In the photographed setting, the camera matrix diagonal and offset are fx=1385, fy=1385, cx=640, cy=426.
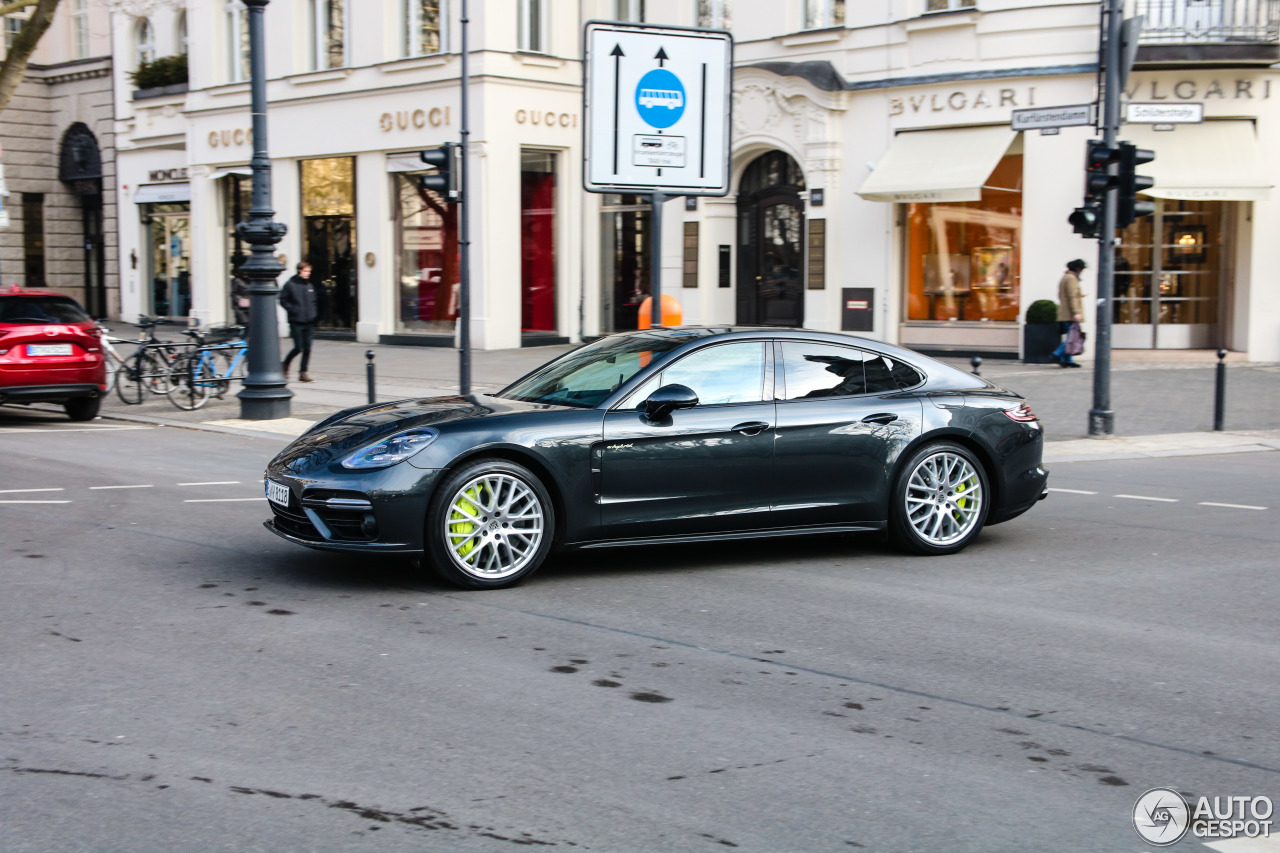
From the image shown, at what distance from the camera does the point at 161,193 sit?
35.4 metres

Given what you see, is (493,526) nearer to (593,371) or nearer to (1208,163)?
(593,371)

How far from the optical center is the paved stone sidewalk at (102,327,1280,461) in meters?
15.1

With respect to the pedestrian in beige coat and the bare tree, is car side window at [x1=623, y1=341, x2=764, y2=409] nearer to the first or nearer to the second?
the pedestrian in beige coat

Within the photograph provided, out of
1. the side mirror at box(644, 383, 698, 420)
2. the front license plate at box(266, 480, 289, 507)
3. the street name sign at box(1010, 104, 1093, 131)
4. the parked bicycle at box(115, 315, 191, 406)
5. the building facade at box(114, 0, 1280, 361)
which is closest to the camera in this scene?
the front license plate at box(266, 480, 289, 507)

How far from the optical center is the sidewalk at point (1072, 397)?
15.0 metres

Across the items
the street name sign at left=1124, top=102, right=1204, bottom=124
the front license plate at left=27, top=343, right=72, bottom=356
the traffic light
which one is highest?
the street name sign at left=1124, top=102, right=1204, bottom=124

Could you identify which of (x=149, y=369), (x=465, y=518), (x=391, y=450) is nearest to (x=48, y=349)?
(x=149, y=369)

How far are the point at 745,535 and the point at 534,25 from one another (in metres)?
22.0

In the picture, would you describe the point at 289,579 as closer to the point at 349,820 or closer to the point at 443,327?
the point at 349,820

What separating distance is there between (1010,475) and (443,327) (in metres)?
20.9

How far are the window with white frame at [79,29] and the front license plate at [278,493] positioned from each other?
1378 inches

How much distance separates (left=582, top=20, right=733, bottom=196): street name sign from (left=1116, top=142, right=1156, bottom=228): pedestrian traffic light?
4591mm

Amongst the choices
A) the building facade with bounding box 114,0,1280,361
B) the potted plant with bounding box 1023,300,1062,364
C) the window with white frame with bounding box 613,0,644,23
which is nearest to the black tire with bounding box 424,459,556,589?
the building facade with bounding box 114,0,1280,361

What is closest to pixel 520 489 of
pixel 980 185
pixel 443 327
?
pixel 980 185
